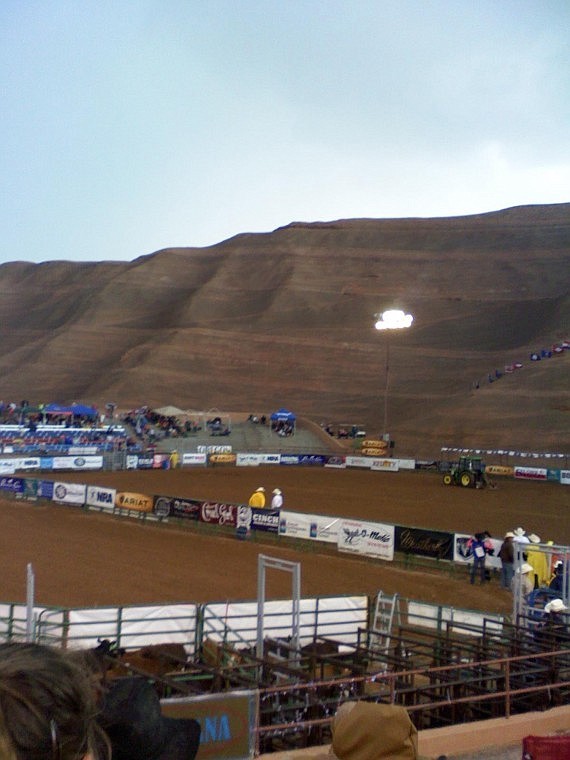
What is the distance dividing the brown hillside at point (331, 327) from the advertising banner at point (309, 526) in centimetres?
3622

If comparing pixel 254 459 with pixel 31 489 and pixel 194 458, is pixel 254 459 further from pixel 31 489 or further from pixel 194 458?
pixel 31 489

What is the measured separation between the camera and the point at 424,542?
2161 cm

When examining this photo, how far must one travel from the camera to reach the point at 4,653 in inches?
60.6

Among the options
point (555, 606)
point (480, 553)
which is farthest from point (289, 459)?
point (555, 606)

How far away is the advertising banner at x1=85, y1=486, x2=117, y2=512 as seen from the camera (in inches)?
1155

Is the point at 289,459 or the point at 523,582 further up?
the point at 523,582

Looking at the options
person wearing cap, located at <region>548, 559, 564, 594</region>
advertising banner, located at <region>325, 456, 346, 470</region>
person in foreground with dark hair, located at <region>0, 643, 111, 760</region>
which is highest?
person in foreground with dark hair, located at <region>0, 643, 111, 760</region>

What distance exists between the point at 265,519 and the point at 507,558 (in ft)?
29.7

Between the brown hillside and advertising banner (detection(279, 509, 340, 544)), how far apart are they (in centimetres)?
3622

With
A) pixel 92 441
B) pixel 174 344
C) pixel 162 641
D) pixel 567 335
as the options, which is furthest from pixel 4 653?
pixel 174 344

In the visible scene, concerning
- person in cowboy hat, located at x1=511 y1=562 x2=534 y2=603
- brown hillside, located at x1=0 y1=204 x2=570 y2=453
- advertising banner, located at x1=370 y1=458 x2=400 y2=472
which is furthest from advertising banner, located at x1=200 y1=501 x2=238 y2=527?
brown hillside, located at x1=0 y1=204 x2=570 y2=453

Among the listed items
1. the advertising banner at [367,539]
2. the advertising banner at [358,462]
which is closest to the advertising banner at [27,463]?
the advertising banner at [358,462]

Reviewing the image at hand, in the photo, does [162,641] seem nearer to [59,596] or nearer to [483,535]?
[59,596]

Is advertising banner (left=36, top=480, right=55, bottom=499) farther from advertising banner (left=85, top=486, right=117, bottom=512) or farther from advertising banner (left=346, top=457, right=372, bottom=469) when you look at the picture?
advertising banner (left=346, top=457, right=372, bottom=469)
